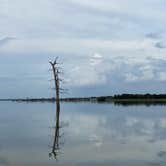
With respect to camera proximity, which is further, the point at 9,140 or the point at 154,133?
the point at 154,133

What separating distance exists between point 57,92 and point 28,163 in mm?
30481

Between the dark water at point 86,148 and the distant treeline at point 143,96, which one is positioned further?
the distant treeline at point 143,96

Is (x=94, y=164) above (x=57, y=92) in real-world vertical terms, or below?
below

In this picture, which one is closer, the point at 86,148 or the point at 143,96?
the point at 86,148

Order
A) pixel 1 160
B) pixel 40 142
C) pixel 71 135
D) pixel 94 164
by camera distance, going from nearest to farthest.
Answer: pixel 94 164 < pixel 1 160 < pixel 40 142 < pixel 71 135

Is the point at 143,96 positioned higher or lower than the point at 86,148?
higher

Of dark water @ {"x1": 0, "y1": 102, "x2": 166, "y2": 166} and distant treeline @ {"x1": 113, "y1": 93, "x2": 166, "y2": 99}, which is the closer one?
dark water @ {"x1": 0, "y1": 102, "x2": 166, "y2": 166}

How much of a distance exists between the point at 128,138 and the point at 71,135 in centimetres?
339

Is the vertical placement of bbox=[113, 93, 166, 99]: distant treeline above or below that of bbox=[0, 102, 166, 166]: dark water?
above

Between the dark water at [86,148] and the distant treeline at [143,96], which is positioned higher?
the distant treeline at [143,96]

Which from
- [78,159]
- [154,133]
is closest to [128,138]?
[154,133]

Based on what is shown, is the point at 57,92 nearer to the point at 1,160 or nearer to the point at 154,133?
the point at 154,133

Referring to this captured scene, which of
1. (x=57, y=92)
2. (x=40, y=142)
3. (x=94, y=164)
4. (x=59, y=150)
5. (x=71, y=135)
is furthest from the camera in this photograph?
(x=57, y=92)

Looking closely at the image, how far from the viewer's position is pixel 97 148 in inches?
788
